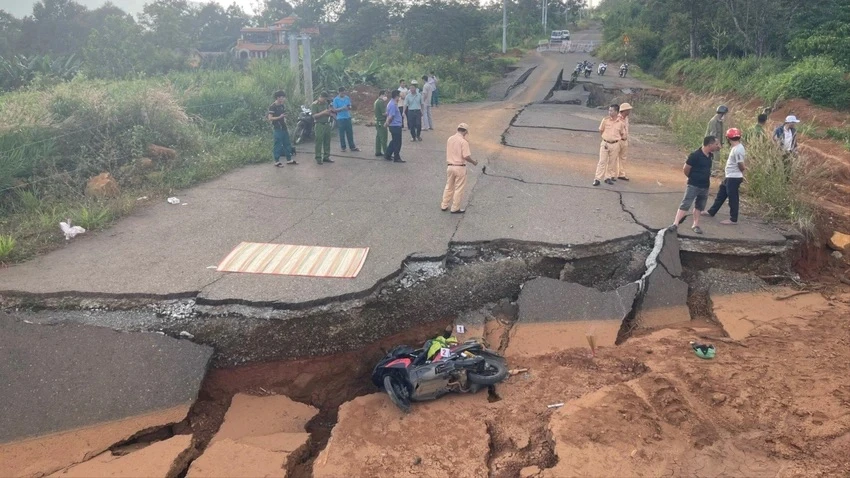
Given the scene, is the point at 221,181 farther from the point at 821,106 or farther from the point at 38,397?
the point at 821,106

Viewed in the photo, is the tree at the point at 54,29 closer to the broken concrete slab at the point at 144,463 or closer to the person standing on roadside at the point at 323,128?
the person standing on roadside at the point at 323,128

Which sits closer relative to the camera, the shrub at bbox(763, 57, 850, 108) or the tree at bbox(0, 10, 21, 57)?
the shrub at bbox(763, 57, 850, 108)

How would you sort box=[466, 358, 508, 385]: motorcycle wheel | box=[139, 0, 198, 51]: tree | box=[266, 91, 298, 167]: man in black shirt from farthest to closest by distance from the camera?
box=[139, 0, 198, 51]: tree
box=[266, 91, 298, 167]: man in black shirt
box=[466, 358, 508, 385]: motorcycle wheel

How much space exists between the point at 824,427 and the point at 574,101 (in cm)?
1876

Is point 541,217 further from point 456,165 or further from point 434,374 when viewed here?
point 434,374

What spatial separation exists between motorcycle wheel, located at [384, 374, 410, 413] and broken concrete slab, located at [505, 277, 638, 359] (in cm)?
119

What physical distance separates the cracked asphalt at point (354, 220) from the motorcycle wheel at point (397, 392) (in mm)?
1067

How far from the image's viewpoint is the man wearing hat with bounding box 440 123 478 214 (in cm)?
758

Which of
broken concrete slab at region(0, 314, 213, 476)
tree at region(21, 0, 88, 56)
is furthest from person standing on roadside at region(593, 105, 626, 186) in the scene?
tree at region(21, 0, 88, 56)

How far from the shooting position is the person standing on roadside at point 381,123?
37.2ft

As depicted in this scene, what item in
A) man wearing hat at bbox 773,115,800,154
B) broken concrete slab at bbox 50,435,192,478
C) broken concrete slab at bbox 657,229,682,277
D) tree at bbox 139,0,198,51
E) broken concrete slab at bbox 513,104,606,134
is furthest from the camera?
tree at bbox 139,0,198,51

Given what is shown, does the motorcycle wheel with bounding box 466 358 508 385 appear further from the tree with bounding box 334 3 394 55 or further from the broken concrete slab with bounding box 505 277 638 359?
the tree with bounding box 334 3 394 55

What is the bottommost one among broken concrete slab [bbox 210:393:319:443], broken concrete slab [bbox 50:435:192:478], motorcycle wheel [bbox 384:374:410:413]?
broken concrete slab [bbox 210:393:319:443]

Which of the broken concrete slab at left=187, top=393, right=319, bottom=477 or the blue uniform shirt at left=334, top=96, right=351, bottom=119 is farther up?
the blue uniform shirt at left=334, top=96, right=351, bottom=119
